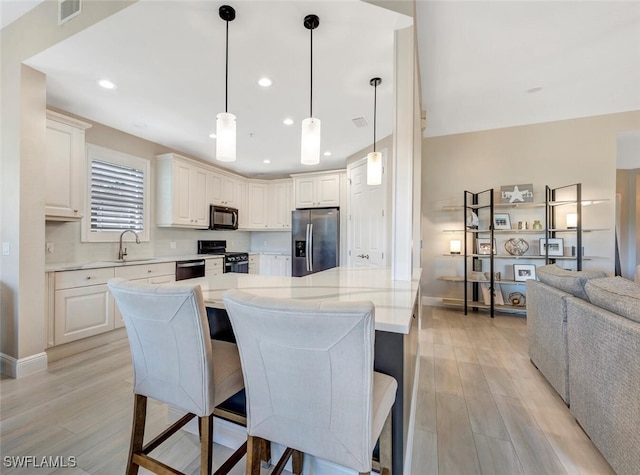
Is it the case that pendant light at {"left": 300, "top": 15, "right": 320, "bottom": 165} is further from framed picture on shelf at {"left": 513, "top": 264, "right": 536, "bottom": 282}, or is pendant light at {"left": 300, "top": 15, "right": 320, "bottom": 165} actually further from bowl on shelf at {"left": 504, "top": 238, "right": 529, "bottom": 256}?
framed picture on shelf at {"left": 513, "top": 264, "right": 536, "bottom": 282}

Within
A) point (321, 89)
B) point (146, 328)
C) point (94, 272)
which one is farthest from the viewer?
point (94, 272)

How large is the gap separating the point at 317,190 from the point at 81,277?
12.3 feet

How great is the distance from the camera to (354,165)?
4629 mm

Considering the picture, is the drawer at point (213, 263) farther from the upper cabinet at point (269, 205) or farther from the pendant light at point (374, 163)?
the pendant light at point (374, 163)

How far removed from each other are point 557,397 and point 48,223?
5.00 meters

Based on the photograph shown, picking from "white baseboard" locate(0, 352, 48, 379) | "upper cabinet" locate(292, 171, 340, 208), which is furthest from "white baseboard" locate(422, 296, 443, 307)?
"white baseboard" locate(0, 352, 48, 379)

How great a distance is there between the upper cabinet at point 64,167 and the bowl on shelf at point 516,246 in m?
5.69

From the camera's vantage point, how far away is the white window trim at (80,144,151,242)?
11.3ft

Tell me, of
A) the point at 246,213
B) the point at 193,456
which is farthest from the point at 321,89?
the point at 246,213

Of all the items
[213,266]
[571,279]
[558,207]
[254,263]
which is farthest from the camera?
[254,263]

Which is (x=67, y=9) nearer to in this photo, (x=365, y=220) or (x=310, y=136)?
(x=310, y=136)

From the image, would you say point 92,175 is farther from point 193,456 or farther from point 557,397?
point 557,397

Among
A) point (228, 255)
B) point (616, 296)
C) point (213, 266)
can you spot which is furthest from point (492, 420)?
point (228, 255)

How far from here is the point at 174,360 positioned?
45.4 inches
